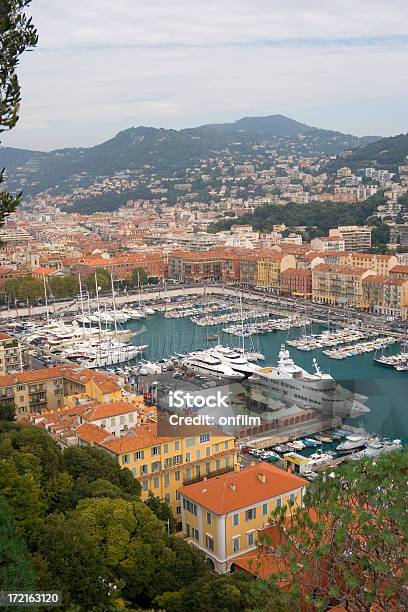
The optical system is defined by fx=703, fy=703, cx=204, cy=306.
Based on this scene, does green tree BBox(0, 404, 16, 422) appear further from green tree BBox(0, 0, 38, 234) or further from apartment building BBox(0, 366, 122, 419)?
green tree BBox(0, 0, 38, 234)

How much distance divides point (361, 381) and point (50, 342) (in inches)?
386

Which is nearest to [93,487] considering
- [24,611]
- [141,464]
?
[141,464]

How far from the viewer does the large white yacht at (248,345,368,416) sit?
14.4 m

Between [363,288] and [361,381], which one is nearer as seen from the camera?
[361,381]

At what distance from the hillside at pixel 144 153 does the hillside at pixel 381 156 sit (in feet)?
87.9

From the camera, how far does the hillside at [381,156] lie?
67.8m

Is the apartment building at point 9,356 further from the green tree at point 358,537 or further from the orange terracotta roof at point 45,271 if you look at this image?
the orange terracotta roof at point 45,271

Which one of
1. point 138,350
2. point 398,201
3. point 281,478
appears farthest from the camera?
point 398,201

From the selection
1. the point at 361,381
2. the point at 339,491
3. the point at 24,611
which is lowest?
the point at 361,381

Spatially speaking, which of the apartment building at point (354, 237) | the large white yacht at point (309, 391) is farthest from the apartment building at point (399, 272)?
the large white yacht at point (309, 391)

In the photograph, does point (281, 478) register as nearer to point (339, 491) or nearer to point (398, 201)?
point (339, 491)

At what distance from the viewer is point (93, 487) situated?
7.43 meters

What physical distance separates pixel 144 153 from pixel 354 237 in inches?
3112

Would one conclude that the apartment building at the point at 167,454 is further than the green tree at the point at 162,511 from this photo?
Yes
